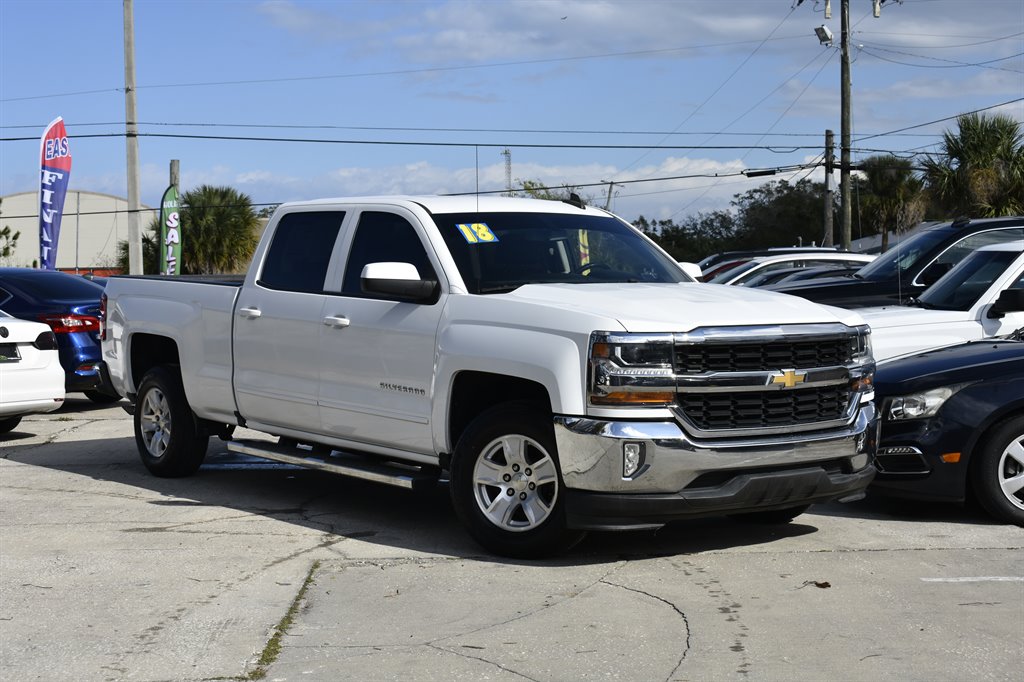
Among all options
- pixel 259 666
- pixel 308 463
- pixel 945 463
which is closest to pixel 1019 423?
pixel 945 463

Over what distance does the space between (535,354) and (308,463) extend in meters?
2.12

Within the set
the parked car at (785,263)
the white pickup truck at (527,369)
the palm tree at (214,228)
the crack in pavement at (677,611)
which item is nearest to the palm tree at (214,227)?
the palm tree at (214,228)

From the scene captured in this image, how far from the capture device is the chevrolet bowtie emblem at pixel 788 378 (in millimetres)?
6355

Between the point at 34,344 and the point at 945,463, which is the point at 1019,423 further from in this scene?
the point at 34,344

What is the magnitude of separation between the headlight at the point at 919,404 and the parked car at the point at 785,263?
538 inches

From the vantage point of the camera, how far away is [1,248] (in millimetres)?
64250

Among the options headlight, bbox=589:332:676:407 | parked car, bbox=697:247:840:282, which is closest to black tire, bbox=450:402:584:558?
headlight, bbox=589:332:676:407

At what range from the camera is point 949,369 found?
778 centimetres

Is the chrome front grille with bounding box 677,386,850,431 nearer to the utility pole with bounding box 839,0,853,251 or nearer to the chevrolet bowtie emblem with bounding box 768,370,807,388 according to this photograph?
the chevrolet bowtie emblem with bounding box 768,370,807,388

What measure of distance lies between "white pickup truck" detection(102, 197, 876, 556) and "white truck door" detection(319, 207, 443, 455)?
0.04ft

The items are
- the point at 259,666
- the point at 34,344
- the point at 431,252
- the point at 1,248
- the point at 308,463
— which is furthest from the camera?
the point at 1,248

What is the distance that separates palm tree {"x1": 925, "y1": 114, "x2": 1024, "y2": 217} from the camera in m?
31.8

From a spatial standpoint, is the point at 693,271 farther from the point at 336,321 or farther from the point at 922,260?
the point at 922,260

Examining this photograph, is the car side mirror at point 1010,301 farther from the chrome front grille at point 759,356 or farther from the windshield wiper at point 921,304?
the chrome front grille at point 759,356
